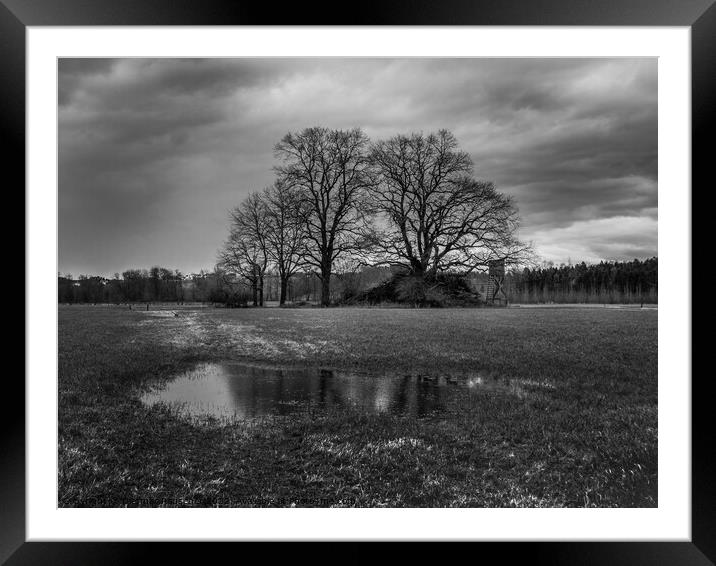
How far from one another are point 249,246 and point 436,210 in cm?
278

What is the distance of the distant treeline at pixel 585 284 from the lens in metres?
4.79

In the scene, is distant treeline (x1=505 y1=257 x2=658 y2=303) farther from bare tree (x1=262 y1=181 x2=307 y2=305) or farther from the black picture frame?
bare tree (x1=262 y1=181 x2=307 y2=305)

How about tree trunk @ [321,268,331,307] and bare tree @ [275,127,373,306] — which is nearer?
bare tree @ [275,127,373,306]

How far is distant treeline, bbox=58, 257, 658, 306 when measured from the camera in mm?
4793

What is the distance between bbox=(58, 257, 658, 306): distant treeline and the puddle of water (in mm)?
1084

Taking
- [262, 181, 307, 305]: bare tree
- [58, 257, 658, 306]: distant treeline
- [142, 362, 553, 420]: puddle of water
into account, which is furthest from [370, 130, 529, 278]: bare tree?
[142, 362, 553, 420]: puddle of water

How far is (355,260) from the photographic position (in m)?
5.56

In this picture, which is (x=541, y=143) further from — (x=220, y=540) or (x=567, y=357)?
(x=220, y=540)
